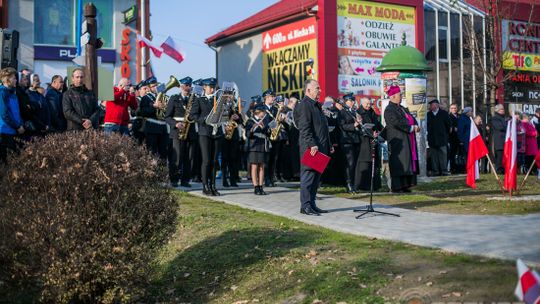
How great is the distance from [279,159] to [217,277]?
408 inches

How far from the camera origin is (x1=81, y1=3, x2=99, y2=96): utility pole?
11.9 m

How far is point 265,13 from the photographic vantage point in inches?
1356

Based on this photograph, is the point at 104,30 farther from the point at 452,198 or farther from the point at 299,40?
the point at 452,198

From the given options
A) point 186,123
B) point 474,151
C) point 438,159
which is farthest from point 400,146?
point 438,159

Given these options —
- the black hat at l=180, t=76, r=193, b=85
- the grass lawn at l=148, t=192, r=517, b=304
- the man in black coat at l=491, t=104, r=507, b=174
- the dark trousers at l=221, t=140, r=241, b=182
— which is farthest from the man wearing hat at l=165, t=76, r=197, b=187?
the man in black coat at l=491, t=104, r=507, b=174

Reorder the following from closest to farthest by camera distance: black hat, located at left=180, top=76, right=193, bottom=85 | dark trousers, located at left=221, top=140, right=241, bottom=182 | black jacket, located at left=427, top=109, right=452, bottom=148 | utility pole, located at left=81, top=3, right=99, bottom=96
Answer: utility pole, located at left=81, top=3, right=99, bottom=96 < black hat, located at left=180, top=76, right=193, bottom=85 < dark trousers, located at left=221, top=140, right=241, bottom=182 < black jacket, located at left=427, top=109, right=452, bottom=148

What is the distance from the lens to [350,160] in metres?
15.3

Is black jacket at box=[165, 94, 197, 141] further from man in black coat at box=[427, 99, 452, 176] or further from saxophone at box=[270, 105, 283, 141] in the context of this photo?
man in black coat at box=[427, 99, 452, 176]

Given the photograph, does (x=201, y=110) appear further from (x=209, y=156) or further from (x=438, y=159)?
(x=438, y=159)

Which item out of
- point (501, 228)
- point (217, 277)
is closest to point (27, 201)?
point (217, 277)

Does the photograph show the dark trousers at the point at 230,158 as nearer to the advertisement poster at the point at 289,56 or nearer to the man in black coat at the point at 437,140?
the man in black coat at the point at 437,140

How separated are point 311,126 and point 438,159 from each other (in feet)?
33.9

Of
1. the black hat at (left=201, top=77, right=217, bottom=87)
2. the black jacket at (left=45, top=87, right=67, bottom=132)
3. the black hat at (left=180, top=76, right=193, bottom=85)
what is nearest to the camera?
the black jacket at (left=45, top=87, right=67, bottom=132)

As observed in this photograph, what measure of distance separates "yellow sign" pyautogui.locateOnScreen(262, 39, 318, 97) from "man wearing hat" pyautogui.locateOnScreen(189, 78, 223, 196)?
1476cm
